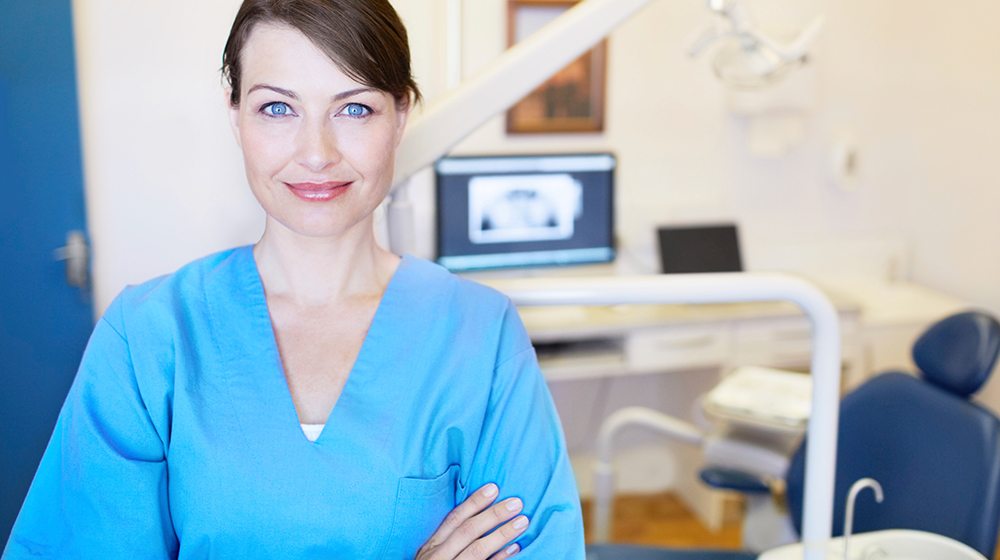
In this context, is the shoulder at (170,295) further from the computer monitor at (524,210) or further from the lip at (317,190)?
the computer monitor at (524,210)

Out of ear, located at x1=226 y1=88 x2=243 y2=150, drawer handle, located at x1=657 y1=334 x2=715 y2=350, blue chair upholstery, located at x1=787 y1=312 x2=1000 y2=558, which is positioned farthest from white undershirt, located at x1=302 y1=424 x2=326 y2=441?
drawer handle, located at x1=657 y1=334 x2=715 y2=350

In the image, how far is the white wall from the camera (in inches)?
86.7

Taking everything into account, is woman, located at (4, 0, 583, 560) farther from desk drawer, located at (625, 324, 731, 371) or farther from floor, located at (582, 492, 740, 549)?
floor, located at (582, 492, 740, 549)

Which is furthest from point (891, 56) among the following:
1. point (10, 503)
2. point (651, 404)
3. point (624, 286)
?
point (10, 503)

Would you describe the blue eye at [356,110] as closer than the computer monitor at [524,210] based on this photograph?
Yes

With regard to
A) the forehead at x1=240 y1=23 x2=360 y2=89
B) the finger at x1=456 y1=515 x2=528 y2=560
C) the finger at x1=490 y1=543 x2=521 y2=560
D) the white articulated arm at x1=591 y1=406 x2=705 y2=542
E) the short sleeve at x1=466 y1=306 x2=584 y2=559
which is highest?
the forehead at x1=240 y1=23 x2=360 y2=89

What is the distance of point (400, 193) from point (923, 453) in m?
1.07

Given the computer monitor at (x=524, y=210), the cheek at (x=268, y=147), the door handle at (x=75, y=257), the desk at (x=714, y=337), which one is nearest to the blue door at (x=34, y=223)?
the door handle at (x=75, y=257)

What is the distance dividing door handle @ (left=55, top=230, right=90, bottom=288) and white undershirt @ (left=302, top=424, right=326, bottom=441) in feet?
5.05

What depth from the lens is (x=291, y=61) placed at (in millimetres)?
862

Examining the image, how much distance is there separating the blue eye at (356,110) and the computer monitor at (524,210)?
1.60m

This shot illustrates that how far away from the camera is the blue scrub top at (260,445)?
2.89ft

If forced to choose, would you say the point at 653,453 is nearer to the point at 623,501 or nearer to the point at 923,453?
the point at 623,501

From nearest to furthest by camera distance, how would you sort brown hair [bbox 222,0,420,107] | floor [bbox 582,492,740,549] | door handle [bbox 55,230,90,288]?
brown hair [bbox 222,0,420,107] < door handle [bbox 55,230,90,288] < floor [bbox 582,492,740,549]
